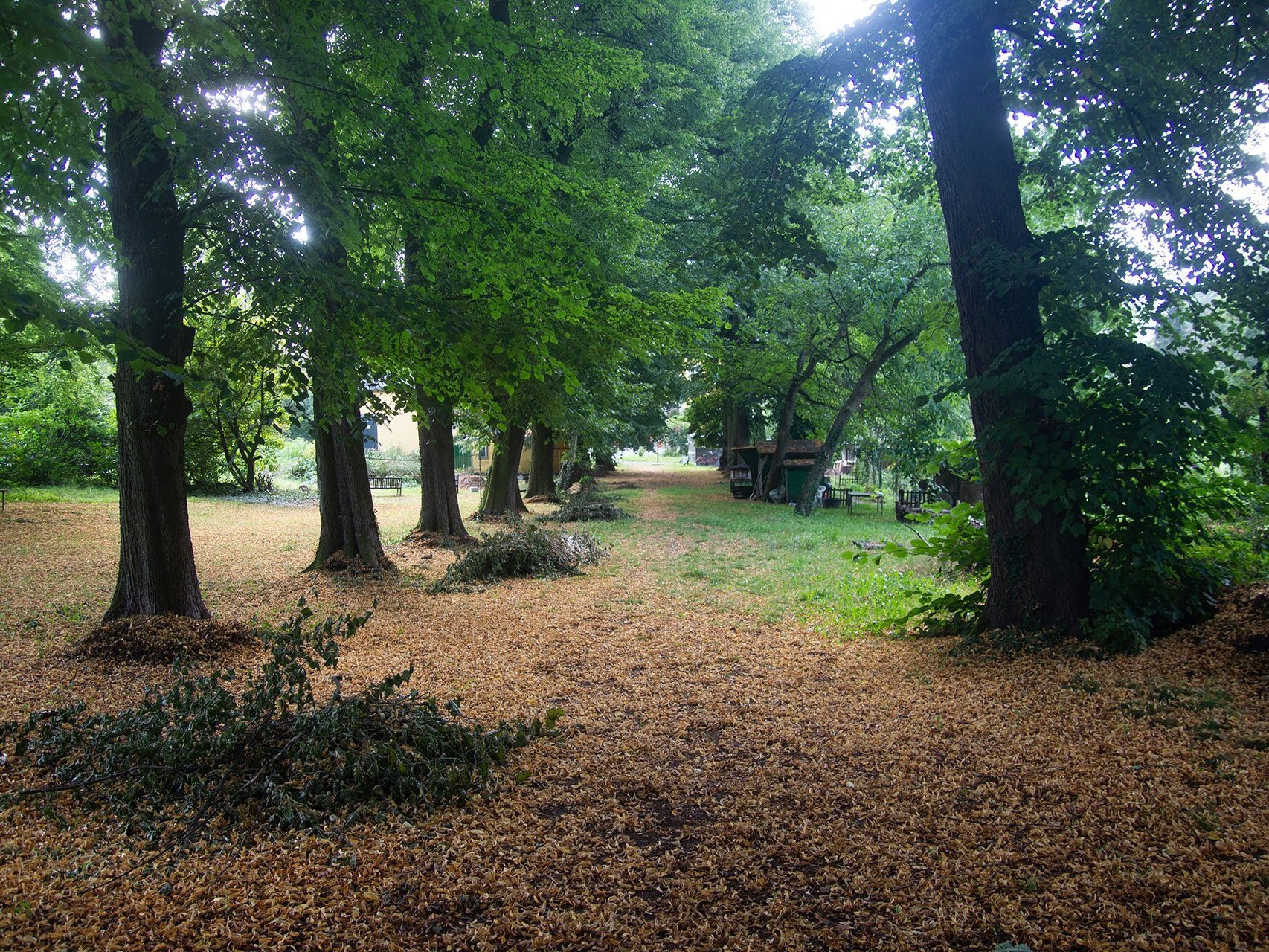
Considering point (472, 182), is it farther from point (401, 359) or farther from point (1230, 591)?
point (1230, 591)

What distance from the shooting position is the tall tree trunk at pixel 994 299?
16.0ft

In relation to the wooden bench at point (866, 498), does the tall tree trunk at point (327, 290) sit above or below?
above

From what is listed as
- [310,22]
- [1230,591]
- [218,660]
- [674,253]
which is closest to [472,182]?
[310,22]

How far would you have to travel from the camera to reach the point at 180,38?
518 cm

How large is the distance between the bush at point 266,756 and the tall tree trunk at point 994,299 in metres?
3.59

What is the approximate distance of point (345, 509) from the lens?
396 inches

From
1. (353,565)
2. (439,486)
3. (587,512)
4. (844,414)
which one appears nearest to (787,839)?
(353,565)

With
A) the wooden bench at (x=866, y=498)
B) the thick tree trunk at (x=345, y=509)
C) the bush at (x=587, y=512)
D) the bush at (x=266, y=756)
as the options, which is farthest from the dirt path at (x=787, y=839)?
the wooden bench at (x=866, y=498)

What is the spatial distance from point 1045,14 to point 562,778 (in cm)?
626

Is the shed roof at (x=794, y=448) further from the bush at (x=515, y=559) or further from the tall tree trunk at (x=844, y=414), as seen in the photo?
the bush at (x=515, y=559)

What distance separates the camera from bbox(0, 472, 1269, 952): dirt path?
2408mm

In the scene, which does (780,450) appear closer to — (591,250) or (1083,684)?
(591,250)

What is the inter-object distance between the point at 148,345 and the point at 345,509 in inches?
201

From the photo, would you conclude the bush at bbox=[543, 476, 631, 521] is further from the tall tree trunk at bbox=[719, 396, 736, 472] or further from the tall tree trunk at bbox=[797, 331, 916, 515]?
the tall tree trunk at bbox=[719, 396, 736, 472]
